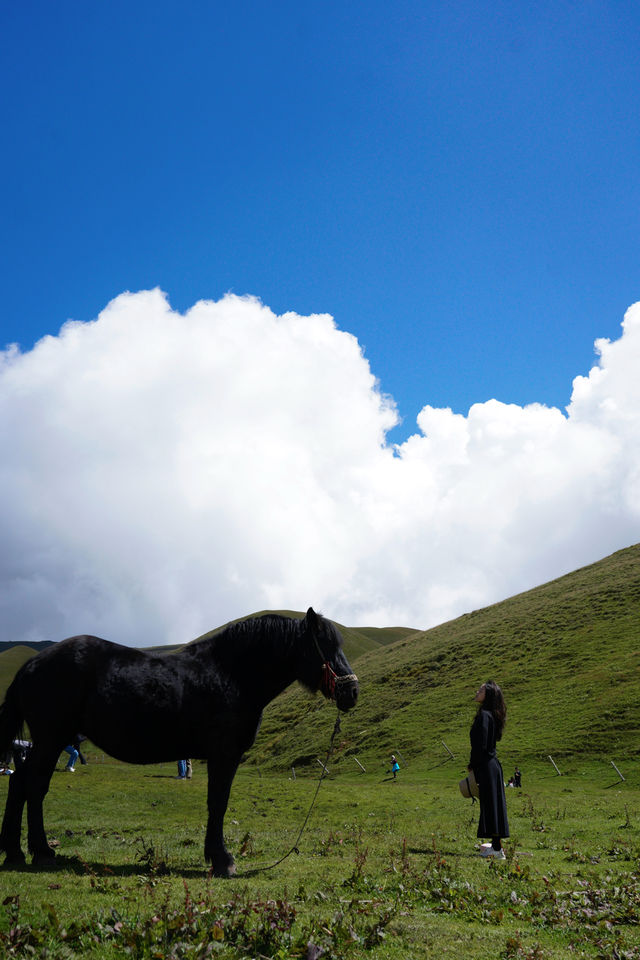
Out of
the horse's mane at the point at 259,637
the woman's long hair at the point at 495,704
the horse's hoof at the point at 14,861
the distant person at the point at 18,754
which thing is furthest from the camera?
the woman's long hair at the point at 495,704

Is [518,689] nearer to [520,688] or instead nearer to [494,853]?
[520,688]

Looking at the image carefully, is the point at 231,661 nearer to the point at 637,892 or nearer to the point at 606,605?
the point at 637,892

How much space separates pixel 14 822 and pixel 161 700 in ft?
8.94

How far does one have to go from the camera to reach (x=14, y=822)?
9656 mm

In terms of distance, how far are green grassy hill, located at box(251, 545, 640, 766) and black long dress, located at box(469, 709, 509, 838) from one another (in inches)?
1360

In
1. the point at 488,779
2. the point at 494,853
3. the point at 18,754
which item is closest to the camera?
the point at 18,754

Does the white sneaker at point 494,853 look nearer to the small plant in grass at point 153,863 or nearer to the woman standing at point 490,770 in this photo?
the woman standing at point 490,770

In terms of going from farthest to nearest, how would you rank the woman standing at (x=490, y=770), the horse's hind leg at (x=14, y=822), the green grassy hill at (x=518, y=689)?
the green grassy hill at (x=518, y=689) < the woman standing at (x=490, y=770) < the horse's hind leg at (x=14, y=822)

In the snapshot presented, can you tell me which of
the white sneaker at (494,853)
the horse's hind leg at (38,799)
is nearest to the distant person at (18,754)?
the horse's hind leg at (38,799)

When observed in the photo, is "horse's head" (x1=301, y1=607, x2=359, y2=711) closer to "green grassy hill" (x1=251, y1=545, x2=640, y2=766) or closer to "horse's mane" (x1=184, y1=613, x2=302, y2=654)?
"horse's mane" (x1=184, y1=613, x2=302, y2=654)

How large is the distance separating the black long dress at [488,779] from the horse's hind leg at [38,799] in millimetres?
7209

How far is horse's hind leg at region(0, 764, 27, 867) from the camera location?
31.1 feet

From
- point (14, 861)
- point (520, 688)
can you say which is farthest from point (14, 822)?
point (520, 688)

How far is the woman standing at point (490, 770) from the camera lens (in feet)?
39.5
